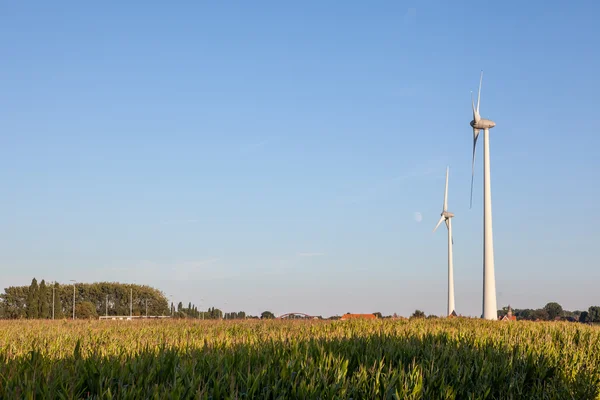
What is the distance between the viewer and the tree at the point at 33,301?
118 metres

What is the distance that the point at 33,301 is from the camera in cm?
12031

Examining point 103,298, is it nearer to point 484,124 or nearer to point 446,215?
point 446,215

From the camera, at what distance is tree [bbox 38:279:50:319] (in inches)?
4743

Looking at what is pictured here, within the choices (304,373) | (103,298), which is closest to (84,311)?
(103,298)

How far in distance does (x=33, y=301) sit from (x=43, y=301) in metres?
3.18

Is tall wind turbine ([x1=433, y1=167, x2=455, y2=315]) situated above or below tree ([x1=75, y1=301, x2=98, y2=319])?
above

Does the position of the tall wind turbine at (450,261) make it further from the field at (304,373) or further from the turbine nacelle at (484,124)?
the field at (304,373)

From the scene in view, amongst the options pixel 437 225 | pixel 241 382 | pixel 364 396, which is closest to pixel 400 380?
pixel 364 396

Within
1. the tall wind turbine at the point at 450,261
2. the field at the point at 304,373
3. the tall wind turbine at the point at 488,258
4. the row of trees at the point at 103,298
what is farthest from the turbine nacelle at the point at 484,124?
the row of trees at the point at 103,298

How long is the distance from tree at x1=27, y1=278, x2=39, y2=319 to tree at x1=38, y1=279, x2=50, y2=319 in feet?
2.45

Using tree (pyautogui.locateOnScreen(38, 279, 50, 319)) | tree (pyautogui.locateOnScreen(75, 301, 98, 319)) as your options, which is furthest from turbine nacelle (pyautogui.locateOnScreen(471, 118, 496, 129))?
tree (pyautogui.locateOnScreen(75, 301, 98, 319))

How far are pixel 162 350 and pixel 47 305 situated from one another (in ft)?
398

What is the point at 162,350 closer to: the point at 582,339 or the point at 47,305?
the point at 582,339

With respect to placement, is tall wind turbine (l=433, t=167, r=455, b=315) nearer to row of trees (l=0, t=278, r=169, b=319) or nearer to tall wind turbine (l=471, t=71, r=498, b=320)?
tall wind turbine (l=471, t=71, r=498, b=320)
